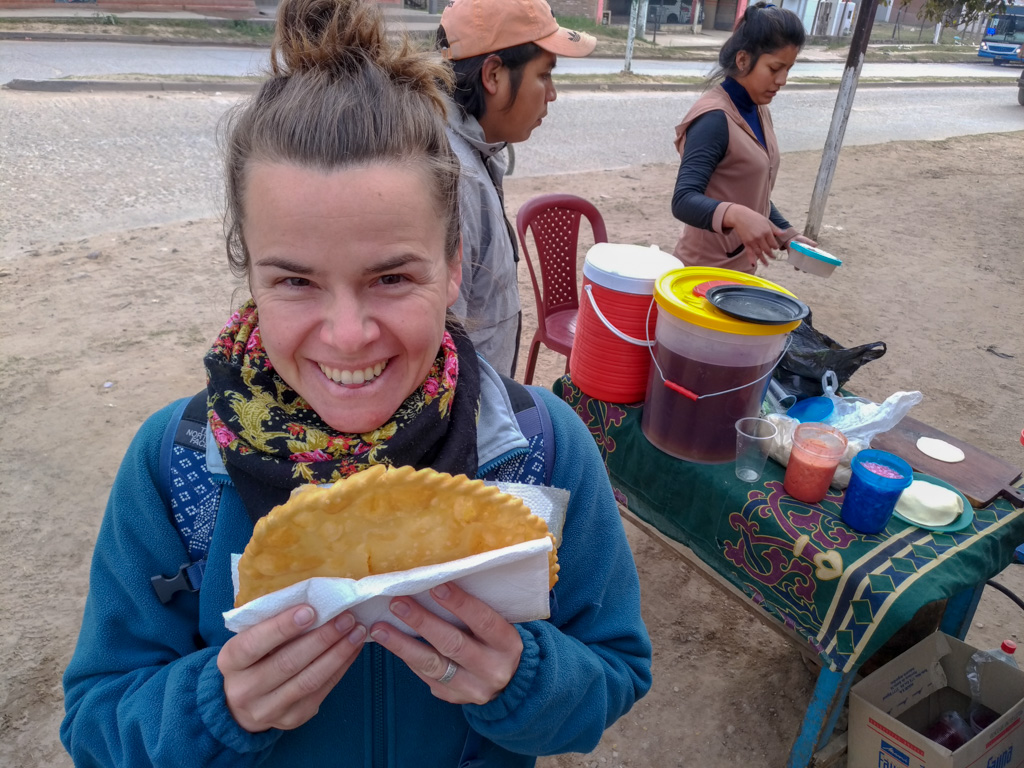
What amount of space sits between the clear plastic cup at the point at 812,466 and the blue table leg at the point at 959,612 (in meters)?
0.89

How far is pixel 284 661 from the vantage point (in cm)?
97

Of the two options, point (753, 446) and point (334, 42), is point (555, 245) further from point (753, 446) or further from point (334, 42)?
point (334, 42)

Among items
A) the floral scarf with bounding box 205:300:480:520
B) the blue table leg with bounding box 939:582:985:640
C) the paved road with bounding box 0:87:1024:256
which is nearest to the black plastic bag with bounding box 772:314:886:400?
the blue table leg with bounding box 939:582:985:640

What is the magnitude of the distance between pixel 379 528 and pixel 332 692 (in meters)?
0.40

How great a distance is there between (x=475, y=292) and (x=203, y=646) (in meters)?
1.60

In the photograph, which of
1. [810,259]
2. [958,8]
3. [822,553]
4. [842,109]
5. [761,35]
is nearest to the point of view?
[822,553]

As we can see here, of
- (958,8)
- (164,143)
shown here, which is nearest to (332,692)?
(164,143)

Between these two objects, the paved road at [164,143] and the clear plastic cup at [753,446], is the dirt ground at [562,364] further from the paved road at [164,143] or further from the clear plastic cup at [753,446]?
the clear plastic cup at [753,446]

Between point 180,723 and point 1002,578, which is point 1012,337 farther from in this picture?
point 180,723

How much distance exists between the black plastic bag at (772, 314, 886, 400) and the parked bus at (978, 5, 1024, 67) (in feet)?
114

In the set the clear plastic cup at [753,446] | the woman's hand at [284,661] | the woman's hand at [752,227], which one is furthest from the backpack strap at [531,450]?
the woman's hand at [752,227]

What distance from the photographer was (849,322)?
6.11 m

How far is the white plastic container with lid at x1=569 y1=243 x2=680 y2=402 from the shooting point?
2629mm

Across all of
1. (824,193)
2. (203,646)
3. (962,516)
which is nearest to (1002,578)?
(962,516)
